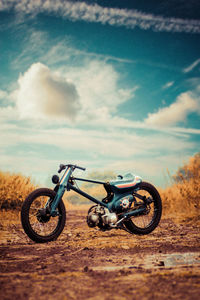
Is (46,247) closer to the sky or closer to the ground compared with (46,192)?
closer to the ground

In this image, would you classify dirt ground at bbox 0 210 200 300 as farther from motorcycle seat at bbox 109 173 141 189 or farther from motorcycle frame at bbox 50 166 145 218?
motorcycle seat at bbox 109 173 141 189

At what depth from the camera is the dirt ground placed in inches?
91.7

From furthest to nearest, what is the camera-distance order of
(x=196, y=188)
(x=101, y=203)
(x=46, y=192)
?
(x=196, y=188) → (x=101, y=203) → (x=46, y=192)

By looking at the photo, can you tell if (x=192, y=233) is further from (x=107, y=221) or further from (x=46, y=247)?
(x=46, y=247)

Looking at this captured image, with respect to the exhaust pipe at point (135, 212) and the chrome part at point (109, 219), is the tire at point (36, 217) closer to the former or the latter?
the chrome part at point (109, 219)

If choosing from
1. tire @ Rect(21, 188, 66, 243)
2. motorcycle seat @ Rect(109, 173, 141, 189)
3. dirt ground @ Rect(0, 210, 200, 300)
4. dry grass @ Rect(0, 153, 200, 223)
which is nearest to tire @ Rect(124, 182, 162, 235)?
motorcycle seat @ Rect(109, 173, 141, 189)

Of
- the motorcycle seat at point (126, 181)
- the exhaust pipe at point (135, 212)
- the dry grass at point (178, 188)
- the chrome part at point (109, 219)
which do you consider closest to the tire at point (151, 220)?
the exhaust pipe at point (135, 212)

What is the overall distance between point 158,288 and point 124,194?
310 centimetres

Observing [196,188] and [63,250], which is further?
[196,188]

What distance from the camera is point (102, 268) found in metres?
3.14

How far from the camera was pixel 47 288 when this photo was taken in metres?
2.44

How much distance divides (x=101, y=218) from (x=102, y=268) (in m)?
1.84

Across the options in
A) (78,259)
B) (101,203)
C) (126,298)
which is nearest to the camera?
(126,298)

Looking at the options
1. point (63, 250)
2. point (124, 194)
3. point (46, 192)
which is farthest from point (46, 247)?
point (124, 194)
